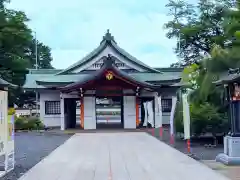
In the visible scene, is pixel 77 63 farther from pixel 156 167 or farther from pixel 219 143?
pixel 156 167

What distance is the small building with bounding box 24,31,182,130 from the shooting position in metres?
28.6

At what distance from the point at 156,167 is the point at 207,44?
14382mm

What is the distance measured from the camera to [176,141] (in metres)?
20.3

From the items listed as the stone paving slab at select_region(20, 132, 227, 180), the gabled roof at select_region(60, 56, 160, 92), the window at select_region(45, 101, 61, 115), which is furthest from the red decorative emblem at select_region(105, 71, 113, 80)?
the stone paving slab at select_region(20, 132, 227, 180)

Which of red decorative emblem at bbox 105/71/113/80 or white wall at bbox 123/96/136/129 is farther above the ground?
red decorative emblem at bbox 105/71/113/80

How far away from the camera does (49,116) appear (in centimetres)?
3291

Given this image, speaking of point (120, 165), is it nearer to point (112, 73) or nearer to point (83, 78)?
point (112, 73)

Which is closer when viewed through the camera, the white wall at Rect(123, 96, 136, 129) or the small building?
the small building

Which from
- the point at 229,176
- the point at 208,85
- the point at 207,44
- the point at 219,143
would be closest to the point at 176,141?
the point at 219,143

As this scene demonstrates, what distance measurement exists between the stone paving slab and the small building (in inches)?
427

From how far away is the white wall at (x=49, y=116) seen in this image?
32634 mm

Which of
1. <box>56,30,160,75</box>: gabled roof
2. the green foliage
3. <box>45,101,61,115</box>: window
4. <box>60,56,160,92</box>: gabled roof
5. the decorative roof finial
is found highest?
the decorative roof finial

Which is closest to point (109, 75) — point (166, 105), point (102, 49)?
point (102, 49)

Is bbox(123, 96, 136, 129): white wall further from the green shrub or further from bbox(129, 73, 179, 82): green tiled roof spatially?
the green shrub
